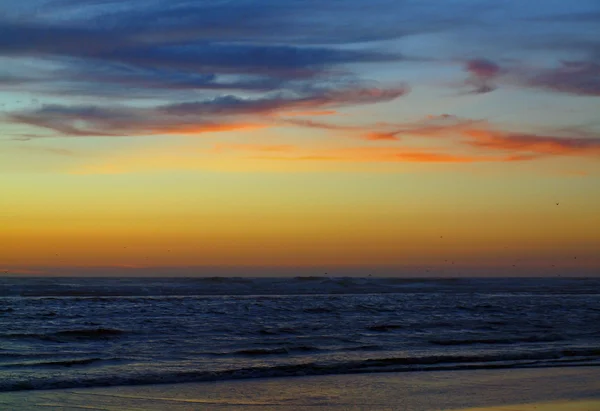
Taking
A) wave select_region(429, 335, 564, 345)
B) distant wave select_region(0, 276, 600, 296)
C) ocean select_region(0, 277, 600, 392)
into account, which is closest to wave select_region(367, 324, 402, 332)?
ocean select_region(0, 277, 600, 392)

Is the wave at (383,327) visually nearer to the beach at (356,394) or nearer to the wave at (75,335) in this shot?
the beach at (356,394)

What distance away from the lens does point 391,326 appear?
80.4 feet

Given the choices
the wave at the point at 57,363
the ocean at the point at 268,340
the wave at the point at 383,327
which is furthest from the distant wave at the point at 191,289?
the wave at the point at 57,363

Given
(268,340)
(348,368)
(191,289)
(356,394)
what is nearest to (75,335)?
(268,340)

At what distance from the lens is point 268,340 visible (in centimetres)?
2080

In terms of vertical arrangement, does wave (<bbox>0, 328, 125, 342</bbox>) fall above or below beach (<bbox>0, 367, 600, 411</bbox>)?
above

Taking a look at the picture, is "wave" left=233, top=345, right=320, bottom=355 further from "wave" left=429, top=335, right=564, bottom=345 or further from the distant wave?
the distant wave

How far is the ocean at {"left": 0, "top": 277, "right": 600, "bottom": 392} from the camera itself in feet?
51.4

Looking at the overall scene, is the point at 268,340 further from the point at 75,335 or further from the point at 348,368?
the point at 75,335

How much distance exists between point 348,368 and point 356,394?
3.05 metres

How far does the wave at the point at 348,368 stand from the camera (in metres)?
13.9

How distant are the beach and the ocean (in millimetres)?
865

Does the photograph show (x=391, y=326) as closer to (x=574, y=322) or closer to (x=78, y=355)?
(x=574, y=322)

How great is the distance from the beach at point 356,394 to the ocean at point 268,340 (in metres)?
0.86
